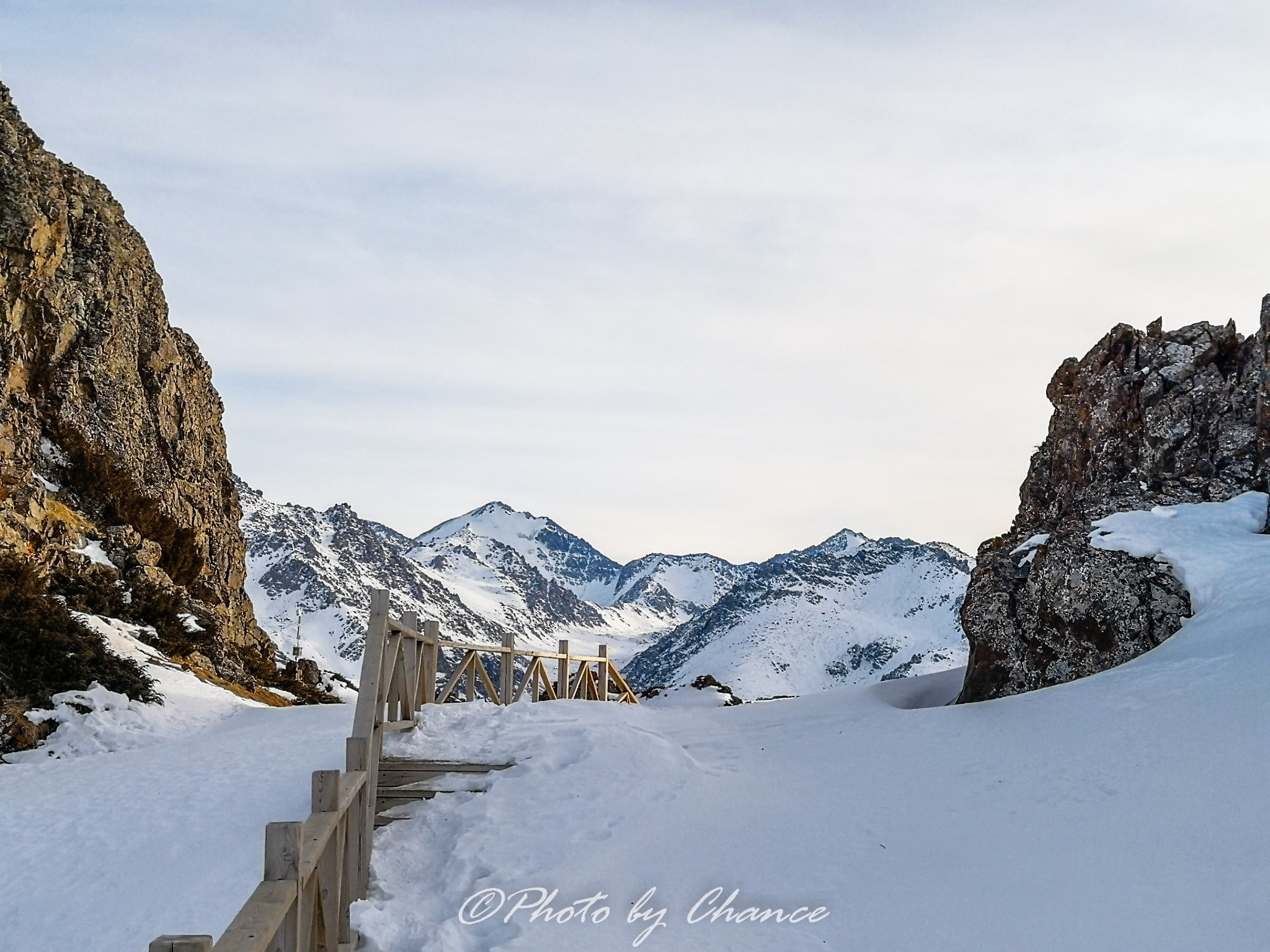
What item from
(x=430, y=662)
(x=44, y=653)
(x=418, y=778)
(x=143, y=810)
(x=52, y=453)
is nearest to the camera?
(x=418, y=778)

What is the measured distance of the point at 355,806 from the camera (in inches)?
272

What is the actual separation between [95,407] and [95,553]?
535 cm

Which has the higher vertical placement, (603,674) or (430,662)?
(430,662)

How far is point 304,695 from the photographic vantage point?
25.6 meters

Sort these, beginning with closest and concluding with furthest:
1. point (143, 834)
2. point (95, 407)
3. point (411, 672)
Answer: point (411, 672)
point (143, 834)
point (95, 407)

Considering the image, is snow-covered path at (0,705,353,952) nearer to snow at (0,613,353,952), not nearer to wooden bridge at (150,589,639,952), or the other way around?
snow at (0,613,353,952)

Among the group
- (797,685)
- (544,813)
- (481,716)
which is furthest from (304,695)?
(797,685)

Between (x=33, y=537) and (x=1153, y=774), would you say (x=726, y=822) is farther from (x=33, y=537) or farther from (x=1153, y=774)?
(x=33, y=537)

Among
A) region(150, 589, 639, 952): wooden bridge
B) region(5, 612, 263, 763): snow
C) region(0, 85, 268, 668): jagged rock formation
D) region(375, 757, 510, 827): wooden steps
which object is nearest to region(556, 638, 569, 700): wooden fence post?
region(150, 589, 639, 952): wooden bridge

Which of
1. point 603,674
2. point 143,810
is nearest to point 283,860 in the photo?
point 143,810

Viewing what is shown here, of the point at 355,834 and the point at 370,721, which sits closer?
the point at 355,834

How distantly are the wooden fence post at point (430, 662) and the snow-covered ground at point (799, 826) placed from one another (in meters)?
0.70

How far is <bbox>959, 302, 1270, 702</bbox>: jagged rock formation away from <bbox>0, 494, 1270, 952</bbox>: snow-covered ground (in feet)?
2.92

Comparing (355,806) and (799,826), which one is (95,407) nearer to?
(355,806)
